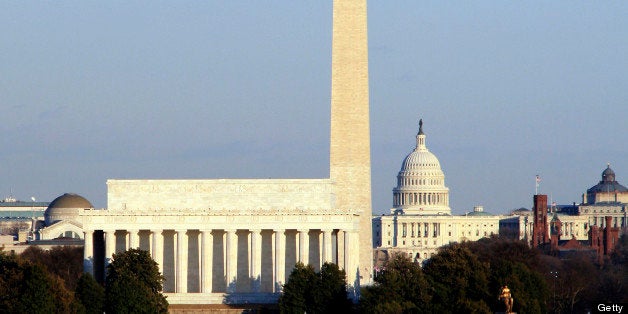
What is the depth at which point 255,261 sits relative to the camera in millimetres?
139625

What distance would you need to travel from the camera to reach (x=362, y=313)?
392 ft

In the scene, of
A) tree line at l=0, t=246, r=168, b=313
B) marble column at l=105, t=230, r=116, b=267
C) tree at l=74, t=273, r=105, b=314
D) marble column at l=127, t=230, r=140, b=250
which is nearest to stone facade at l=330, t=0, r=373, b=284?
marble column at l=127, t=230, r=140, b=250

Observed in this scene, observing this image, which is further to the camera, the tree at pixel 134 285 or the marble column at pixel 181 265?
the marble column at pixel 181 265

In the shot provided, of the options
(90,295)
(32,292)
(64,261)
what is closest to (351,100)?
(90,295)

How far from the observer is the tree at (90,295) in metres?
120

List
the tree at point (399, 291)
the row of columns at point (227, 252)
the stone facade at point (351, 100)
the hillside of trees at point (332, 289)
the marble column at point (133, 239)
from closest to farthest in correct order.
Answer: the hillside of trees at point (332, 289) < the tree at point (399, 291) < the row of columns at point (227, 252) < the marble column at point (133, 239) < the stone facade at point (351, 100)

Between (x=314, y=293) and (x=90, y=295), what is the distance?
1297 cm

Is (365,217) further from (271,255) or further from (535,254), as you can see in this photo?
(535,254)

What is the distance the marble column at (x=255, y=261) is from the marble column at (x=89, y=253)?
417 inches

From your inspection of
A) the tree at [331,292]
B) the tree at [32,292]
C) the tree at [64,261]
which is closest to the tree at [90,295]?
the tree at [32,292]

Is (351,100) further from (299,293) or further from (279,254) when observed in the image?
(299,293)

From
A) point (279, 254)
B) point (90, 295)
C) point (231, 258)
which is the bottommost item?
point (90, 295)

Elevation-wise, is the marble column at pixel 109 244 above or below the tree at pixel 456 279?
above

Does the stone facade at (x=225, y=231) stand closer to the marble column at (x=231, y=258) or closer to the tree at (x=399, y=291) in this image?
the marble column at (x=231, y=258)
